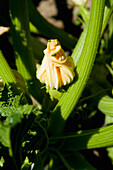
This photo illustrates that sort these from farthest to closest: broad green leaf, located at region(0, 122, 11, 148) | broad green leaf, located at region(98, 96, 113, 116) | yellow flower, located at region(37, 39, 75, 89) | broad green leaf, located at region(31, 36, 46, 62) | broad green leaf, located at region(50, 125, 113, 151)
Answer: broad green leaf, located at region(31, 36, 46, 62) < broad green leaf, located at region(98, 96, 113, 116) < broad green leaf, located at region(50, 125, 113, 151) < yellow flower, located at region(37, 39, 75, 89) < broad green leaf, located at region(0, 122, 11, 148)

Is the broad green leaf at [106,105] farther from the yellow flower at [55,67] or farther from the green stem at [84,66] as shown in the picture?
the yellow flower at [55,67]

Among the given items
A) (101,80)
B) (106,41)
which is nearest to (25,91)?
(101,80)

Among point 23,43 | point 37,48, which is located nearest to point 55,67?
point 23,43

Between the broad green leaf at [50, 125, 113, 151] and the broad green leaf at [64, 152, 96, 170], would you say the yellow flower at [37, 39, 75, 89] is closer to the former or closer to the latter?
the broad green leaf at [50, 125, 113, 151]

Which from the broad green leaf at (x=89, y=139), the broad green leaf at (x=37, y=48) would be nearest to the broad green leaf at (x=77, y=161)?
the broad green leaf at (x=89, y=139)

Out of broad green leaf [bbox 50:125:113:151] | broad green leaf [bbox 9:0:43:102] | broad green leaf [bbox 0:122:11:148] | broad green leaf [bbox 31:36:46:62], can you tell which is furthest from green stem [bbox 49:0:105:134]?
broad green leaf [bbox 31:36:46:62]
